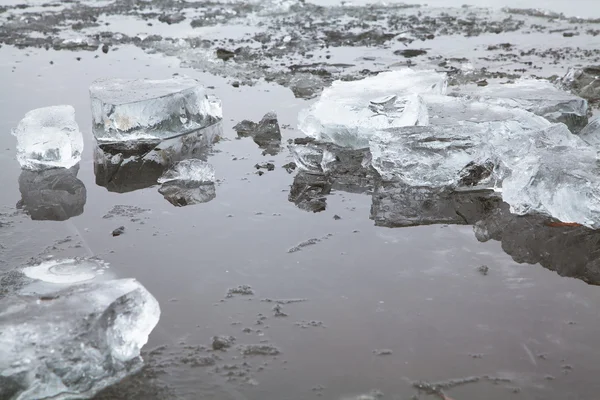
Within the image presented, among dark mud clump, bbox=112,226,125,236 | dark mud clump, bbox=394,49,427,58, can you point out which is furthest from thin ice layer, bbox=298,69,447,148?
dark mud clump, bbox=394,49,427,58

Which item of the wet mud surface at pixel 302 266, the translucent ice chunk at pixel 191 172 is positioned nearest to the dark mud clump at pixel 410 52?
the wet mud surface at pixel 302 266

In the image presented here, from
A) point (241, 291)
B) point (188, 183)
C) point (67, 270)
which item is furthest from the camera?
point (188, 183)

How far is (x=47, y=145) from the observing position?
391 cm

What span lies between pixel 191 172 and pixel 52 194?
2.50 ft

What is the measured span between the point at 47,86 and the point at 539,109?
4114mm

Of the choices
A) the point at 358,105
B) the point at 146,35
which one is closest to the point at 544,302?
the point at 358,105

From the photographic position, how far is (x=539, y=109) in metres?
4.41

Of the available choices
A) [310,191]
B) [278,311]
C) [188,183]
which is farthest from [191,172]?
[278,311]

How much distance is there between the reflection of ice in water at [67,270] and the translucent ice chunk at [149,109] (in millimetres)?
1702

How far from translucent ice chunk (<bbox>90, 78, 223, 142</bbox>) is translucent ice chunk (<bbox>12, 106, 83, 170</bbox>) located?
0.26m

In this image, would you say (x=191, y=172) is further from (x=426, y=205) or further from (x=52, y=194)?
(x=426, y=205)

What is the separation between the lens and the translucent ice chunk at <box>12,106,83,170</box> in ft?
12.8

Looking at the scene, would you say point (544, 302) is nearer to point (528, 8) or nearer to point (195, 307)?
point (195, 307)

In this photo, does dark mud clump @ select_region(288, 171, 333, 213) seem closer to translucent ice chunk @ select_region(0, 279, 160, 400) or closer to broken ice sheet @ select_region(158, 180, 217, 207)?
broken ice sheet @ select_region(158, 180, 217, 207)
